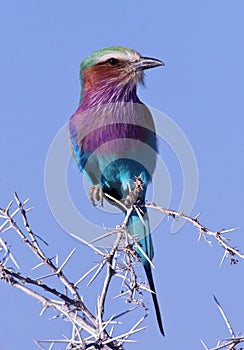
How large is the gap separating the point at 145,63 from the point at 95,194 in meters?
0.94

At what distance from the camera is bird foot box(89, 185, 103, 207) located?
399 centimetres

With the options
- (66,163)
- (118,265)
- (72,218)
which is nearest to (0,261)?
(118,265)

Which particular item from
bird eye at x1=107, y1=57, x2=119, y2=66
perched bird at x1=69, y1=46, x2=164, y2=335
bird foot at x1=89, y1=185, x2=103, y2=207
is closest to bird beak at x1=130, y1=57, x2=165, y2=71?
perched bird at x1=69, y1=46, x2=164, y2=335

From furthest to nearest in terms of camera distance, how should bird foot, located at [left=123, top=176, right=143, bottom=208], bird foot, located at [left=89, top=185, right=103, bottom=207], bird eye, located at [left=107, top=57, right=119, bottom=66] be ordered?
1. bird eye, located at [left=107, top=57, right=119, bottom=66]
2. bird foot, located at [left=89, top=185, right=103, bottom=207]
3. bird foot, located at [left=123, top=176, right=143, bottom=208]

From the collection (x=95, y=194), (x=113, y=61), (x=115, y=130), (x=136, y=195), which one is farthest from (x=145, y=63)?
(x=136, y=195)

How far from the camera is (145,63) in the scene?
451 cm

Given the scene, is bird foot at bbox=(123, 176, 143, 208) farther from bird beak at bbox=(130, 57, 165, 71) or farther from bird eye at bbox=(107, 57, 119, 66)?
bird eye at bbox=(107, 57, 119, 66)

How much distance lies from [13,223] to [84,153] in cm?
179

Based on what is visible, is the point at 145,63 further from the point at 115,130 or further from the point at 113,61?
the point at 115,130

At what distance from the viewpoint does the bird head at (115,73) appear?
14.9ft

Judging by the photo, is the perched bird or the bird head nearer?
the perched bird

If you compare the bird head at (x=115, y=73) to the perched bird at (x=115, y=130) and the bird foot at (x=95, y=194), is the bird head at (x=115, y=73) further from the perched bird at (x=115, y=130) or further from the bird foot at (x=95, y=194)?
the bird foot at (x=95, y=194)

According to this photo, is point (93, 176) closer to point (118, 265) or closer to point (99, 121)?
point (99, 121)

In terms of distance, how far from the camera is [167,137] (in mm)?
4176
